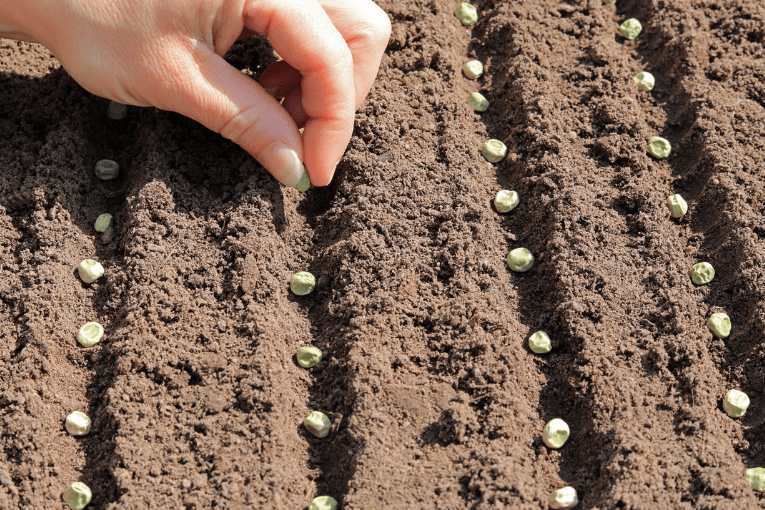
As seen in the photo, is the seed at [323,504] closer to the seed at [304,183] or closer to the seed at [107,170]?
the seed at [304,183]

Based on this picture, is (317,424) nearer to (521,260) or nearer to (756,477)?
(521,260)

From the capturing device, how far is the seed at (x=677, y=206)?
2.12m

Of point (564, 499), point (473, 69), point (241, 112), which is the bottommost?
point (564, 499)

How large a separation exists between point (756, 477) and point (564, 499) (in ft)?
1.67

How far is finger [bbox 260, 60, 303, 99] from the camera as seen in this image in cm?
218

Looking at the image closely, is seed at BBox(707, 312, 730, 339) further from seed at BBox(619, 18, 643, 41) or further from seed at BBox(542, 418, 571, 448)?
seed at BBox(619, 18, 643, 41)

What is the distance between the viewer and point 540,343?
1.86m

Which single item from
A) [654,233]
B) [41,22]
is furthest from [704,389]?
[41,22]

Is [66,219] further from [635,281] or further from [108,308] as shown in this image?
[635,281]

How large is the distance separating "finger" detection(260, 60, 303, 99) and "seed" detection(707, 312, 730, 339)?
4.80 ft

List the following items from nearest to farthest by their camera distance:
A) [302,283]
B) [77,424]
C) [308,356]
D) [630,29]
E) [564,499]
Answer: [564,499]
[77,424]
[308,356]
[302,283]
[630,29]

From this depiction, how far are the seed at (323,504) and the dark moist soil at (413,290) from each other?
42 millimetres

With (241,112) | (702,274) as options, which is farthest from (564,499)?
(241,112)

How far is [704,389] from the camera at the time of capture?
1799mm
